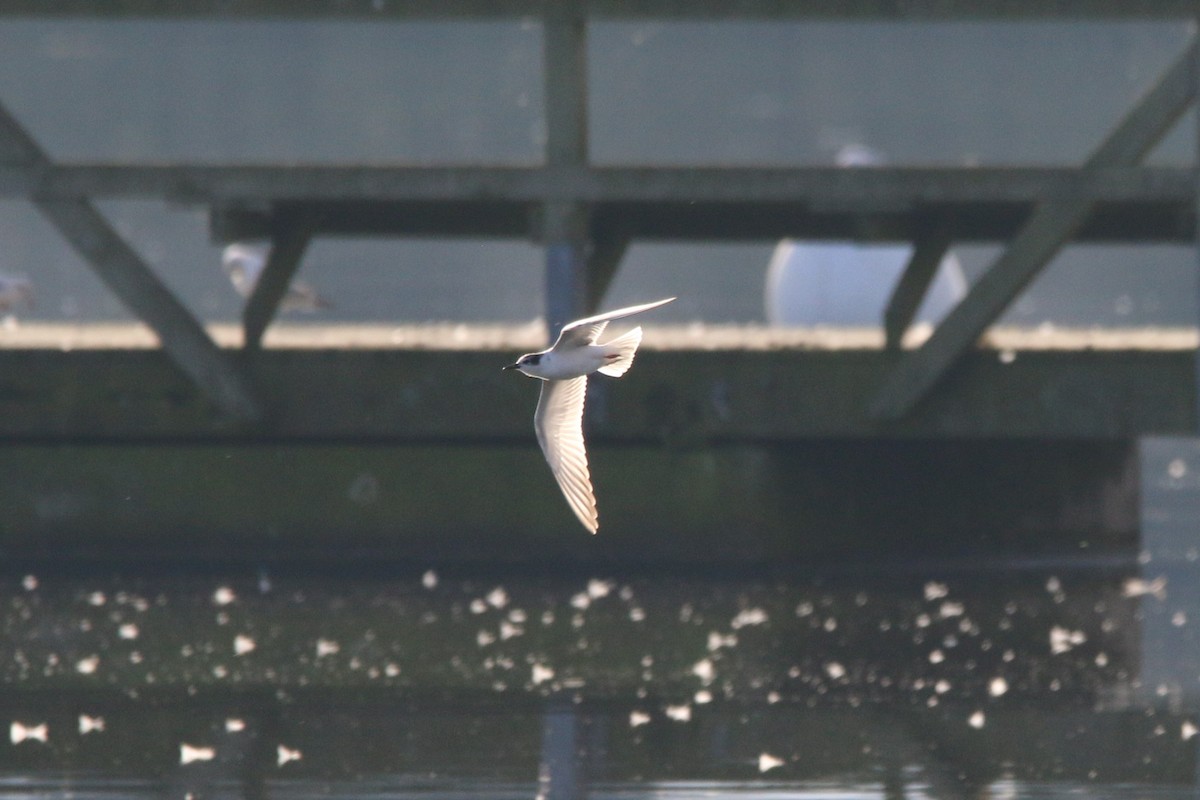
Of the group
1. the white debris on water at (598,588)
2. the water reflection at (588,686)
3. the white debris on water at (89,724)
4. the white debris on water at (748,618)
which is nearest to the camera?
the water reflection at (588,686)

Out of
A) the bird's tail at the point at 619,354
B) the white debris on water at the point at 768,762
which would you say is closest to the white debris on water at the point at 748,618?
the white debris on water at the point at 768,762

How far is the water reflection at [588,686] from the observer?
372 inches

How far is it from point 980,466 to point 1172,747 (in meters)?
4.98

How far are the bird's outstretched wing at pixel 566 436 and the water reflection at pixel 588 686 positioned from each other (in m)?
1.41

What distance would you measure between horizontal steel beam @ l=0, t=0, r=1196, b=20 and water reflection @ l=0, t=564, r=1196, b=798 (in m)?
3.26

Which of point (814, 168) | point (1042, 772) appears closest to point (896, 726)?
point (1042, 772)

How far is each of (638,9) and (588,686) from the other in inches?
156

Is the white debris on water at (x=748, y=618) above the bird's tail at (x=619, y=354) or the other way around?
above

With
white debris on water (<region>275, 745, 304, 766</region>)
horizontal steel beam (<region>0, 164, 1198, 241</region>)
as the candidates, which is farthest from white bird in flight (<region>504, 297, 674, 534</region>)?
horizontal steel beam (<region>0, 164, 1198, 241</region>)

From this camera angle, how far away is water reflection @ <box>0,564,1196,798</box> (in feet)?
31.0

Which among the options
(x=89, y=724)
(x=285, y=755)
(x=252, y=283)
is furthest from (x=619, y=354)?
(x=252, y=283)

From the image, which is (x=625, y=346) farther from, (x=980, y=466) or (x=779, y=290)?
(x=779, y=290)

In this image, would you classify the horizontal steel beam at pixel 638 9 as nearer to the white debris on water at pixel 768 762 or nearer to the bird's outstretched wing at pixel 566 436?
the bird's outstretched wing at pixel 566 436

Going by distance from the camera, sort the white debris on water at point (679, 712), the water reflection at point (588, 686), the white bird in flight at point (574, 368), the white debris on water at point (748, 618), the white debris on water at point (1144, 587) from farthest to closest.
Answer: the white debris on water at point (1144, 587) → the white debris on water at point (748, 618) → the white debris on water at point (679, 712) → the water reflection at point (588, 686) → the white bird in flight at point (574, 368)
